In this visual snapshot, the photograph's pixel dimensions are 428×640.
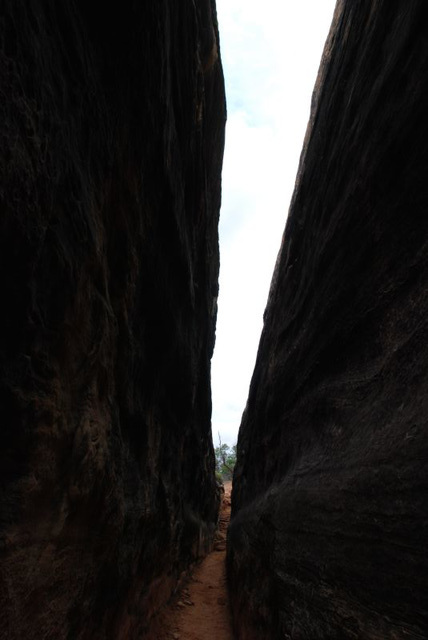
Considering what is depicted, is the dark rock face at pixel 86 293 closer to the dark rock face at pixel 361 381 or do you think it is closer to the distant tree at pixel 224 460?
the dark rock face at pixel 361 381

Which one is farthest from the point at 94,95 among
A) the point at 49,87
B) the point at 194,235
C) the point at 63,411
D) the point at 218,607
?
the point at 218,607

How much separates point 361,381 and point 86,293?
151 inches

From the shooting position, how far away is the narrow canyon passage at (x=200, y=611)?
8.34 meters

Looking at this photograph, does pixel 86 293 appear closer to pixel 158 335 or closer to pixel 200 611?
pixel 158 335

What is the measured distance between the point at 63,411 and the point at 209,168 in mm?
10471

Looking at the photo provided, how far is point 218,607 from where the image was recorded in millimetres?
10359

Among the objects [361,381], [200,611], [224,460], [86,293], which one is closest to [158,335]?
[86,293]

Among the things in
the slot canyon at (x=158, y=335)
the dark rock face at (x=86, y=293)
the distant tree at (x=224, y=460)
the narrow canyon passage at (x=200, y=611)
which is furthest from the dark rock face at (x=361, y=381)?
the distant tree at (x=224, y=460)

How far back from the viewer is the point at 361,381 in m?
5.05

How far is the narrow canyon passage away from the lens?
8336 mm

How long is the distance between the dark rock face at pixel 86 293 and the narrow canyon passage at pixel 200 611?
0.87 m

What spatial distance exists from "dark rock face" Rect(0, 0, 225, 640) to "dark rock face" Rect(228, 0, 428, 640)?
2.71 m

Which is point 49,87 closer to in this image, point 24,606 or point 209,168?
A: point 24,606

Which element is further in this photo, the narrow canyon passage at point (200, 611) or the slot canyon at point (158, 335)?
the narrow canyon passage at point (200, 611)
